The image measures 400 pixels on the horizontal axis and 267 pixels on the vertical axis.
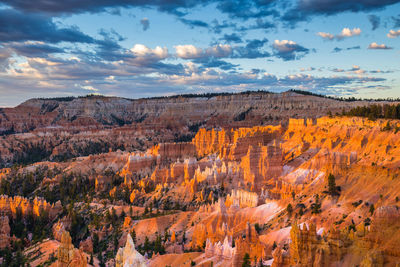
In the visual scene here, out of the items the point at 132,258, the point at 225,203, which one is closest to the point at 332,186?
the point at 225,203

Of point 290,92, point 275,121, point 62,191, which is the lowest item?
point 62,191

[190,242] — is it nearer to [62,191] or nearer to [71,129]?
[62,191]

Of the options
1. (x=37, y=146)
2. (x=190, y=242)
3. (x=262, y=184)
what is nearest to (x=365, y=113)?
(x=262, y=184)

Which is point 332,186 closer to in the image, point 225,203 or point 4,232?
point 225,203

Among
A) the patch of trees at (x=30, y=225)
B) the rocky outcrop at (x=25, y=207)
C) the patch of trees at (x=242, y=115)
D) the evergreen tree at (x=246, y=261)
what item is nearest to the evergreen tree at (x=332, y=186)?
the evergreen tree at (x=246, y=261)

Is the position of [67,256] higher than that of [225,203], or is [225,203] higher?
[67,256]

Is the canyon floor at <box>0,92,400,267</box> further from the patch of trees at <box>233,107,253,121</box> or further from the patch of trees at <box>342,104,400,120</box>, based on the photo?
the patch of trees at <box>233,107,253,121</box>

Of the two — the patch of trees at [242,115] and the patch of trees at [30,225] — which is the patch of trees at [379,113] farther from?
the patch of trees at [242,115]

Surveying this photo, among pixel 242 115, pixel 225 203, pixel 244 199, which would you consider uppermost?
pixel 242 115
